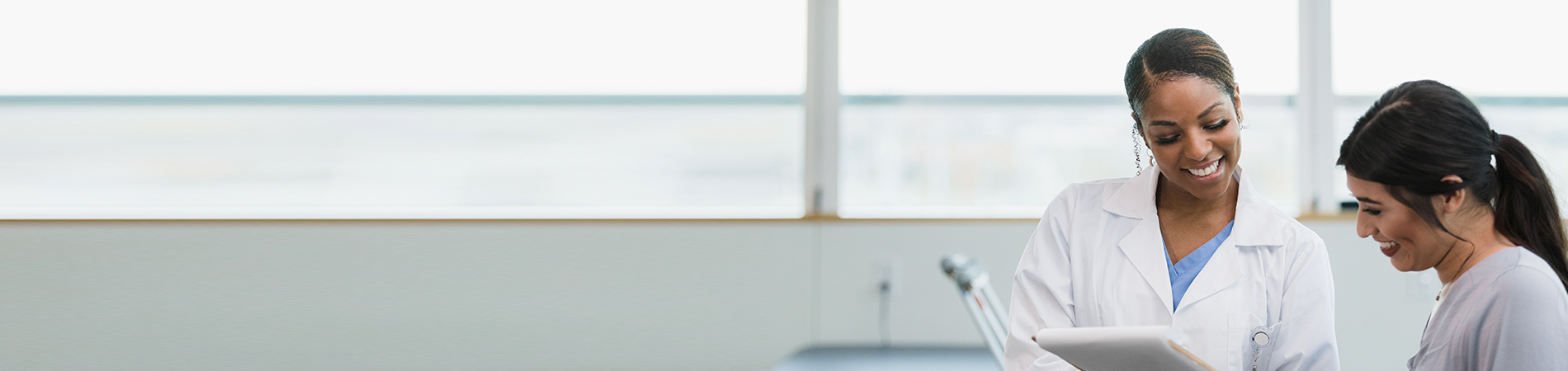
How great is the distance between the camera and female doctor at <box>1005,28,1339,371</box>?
99 cm

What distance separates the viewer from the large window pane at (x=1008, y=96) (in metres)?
2.40

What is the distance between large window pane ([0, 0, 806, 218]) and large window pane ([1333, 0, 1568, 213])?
154cm

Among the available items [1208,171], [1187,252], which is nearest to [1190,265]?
[1187,252]

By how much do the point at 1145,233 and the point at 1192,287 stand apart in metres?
0.09

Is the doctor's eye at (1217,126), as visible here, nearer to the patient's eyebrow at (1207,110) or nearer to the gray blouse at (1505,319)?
the patient's eyebrow at (1207,110)

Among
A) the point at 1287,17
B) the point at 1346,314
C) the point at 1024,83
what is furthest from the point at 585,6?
the point at 1346,314

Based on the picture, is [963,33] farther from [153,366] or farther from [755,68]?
[153,366]

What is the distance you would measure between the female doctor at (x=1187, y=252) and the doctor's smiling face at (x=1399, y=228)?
0.34ft

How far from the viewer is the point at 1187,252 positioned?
1.11 m

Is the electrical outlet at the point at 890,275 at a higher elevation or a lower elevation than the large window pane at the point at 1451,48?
lower

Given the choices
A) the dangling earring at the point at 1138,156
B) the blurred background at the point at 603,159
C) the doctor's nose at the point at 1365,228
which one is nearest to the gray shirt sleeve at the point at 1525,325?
the doctor's nose at the point at 1365,228

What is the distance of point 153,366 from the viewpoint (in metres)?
2.38

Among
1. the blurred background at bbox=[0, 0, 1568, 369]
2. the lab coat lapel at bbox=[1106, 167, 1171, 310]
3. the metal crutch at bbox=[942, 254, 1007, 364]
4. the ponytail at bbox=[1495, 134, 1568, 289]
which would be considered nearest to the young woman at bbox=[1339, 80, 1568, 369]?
the ponytail at bbox=[1495, 134, 1568, 289]

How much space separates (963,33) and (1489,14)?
4.83 ft
